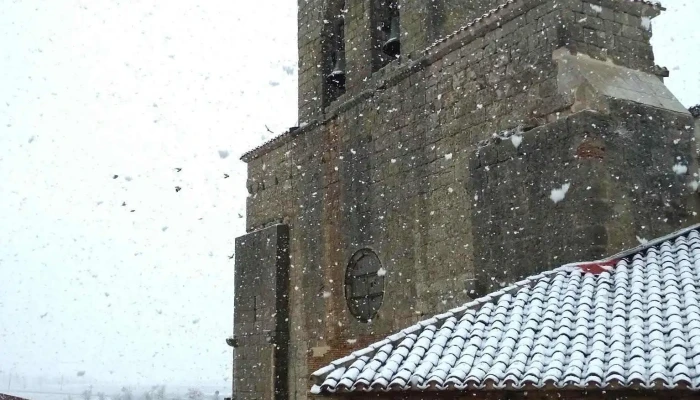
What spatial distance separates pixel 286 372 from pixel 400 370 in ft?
17.0

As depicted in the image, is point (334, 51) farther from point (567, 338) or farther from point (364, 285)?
point (567, 338)

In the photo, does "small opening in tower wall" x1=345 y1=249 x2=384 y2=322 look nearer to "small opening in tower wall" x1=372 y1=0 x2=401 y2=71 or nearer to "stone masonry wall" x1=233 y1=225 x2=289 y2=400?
"stone masonry wall" x1=233 y1=225 x2=289 y2=400

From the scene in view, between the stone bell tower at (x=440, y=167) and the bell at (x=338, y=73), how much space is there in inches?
1.1

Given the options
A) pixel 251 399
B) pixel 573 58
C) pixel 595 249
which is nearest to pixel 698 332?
pixel 595 249

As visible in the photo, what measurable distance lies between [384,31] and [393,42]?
0.37 meters

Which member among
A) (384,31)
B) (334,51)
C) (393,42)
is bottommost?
(393,42)

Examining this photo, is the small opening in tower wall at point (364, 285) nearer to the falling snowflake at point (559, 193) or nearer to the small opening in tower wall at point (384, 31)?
the small opening in tower wall at point (384, 31)

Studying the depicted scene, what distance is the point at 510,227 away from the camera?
263 inches

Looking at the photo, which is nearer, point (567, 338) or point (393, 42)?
point (567, 338)

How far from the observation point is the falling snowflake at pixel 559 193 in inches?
246

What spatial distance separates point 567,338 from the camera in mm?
4734

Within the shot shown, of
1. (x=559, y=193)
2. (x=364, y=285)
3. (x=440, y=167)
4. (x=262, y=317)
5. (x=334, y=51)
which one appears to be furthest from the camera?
(x=262, y=317)

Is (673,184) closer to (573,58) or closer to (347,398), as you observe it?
(573,58)

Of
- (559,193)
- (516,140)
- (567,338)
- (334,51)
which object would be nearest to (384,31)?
(334,51)
